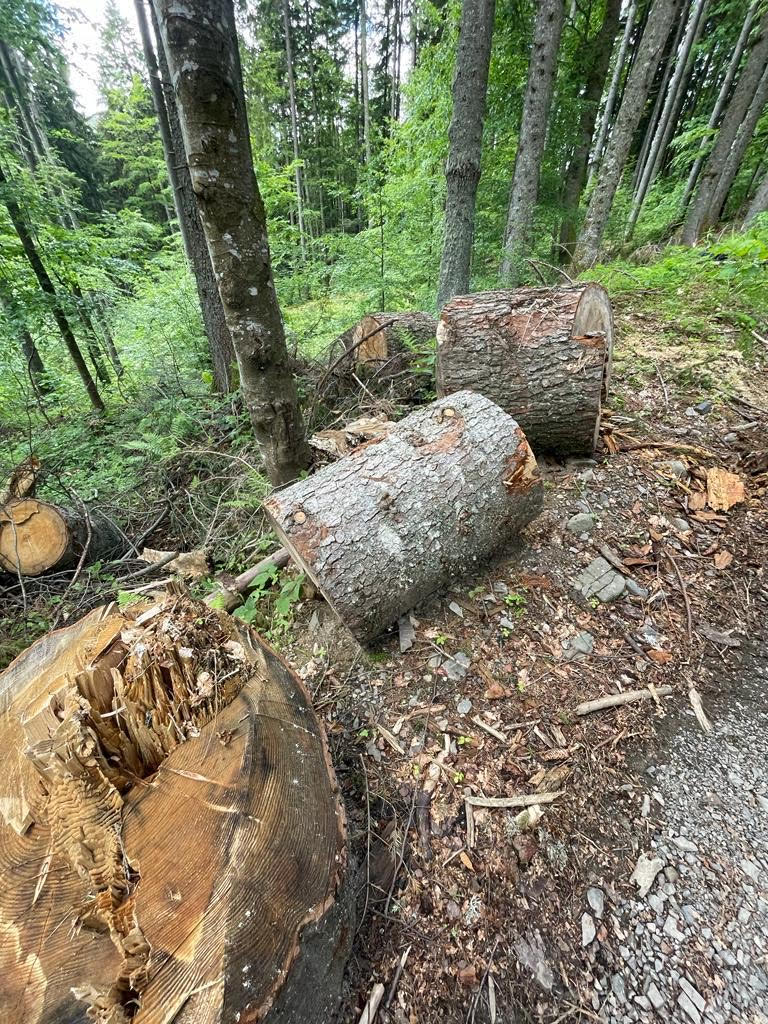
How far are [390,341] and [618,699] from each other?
403 cm

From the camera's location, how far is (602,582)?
8.80ft

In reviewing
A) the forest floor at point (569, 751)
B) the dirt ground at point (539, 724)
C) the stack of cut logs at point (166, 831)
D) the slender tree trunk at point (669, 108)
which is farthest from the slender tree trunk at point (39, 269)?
the slender tree trunk at point (669, 108)

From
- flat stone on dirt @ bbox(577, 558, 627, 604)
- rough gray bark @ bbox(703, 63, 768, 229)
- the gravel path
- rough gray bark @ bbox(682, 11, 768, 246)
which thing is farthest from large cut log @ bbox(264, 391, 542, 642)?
rough gray bark @ bbox(703, 63, 768, 229)

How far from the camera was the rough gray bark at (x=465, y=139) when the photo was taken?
470 cm

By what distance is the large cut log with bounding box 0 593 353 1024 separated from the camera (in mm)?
896

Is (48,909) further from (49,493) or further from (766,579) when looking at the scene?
(49,493)

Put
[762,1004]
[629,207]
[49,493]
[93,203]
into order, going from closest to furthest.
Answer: [762,1004] < [49,493] < [629,207] < [93,203]

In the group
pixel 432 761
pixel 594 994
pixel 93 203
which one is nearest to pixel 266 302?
pixel 432 761

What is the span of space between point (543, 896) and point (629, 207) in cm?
1902

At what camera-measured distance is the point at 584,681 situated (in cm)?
223

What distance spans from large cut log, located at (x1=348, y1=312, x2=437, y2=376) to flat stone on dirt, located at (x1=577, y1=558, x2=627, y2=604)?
2936 mm

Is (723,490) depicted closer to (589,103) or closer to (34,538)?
(34,538)

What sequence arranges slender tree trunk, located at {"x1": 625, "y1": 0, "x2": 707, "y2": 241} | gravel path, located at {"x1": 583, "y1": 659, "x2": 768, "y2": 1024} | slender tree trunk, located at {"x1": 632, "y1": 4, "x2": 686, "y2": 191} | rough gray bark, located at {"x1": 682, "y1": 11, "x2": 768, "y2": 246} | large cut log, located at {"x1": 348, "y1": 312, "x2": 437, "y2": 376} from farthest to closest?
slender tree trunk, located at {"x1": 632, "y1": 4, "x2": 686, "y2": 191}
slender tree trunk, located at {"x1": 625, "y1": 0, "x2": 707, "y2": 241}
rough gray bark, located at {"x1": 682, "y1": 11, "x2": 768, "y2": 246}
large cut log, located at {"x1": 348, "y1": 312, "x2": 437, "y2": 376}
gravel path, located at {"x1": 583, "y1": 659, "x2": 768, "y2": 1024}

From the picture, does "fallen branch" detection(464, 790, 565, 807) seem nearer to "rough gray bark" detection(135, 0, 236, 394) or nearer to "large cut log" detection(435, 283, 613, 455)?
"large cut log" detection(435, 283, 613, 455)
